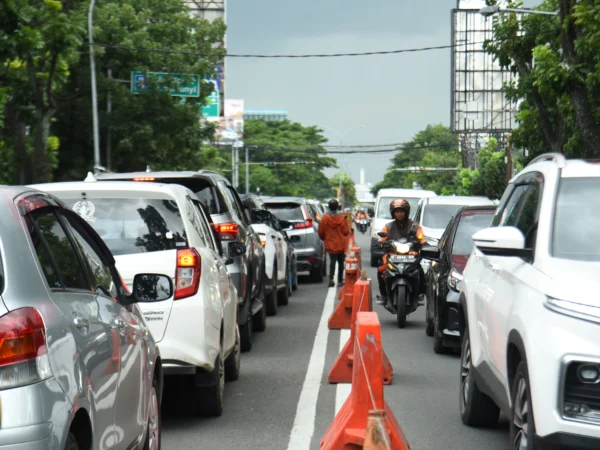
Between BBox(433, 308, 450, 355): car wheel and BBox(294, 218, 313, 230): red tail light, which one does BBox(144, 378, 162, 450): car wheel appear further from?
BBox(294, 218, 313, 230): red tail light

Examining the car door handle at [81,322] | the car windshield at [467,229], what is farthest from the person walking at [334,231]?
the car door handle at [81,322]

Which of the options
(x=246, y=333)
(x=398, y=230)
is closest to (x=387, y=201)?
(x=398, y=230)

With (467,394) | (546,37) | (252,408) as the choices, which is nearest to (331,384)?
(252,408)

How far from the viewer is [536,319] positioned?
210 inches

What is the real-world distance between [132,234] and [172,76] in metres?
38.6

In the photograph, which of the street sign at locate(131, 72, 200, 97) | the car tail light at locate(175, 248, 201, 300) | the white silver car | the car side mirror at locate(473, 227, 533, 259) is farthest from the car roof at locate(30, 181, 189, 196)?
the street sign at locate(131, 72, 200, 97)

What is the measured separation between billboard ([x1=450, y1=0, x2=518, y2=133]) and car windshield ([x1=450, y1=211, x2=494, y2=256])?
3130 inches

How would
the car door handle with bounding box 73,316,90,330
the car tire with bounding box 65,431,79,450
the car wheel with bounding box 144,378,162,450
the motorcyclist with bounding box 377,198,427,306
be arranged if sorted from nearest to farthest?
the car tire with bounding box 65,431,79,450
the car door handle with bounding box 73,316,90,330
the car wheel with bounding box 144,378,162,450
the motorcyclist with bounding box 377,198,427,306

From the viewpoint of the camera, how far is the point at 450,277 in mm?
12164

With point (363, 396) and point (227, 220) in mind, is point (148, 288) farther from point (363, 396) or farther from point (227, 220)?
point (227, 220)

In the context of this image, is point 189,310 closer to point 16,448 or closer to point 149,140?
point 16,448

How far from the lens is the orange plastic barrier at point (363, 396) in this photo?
6234mm

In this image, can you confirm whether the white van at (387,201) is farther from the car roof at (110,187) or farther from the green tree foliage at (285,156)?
the green tree foliage at (285,156)

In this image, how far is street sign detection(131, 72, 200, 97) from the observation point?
147 feet
